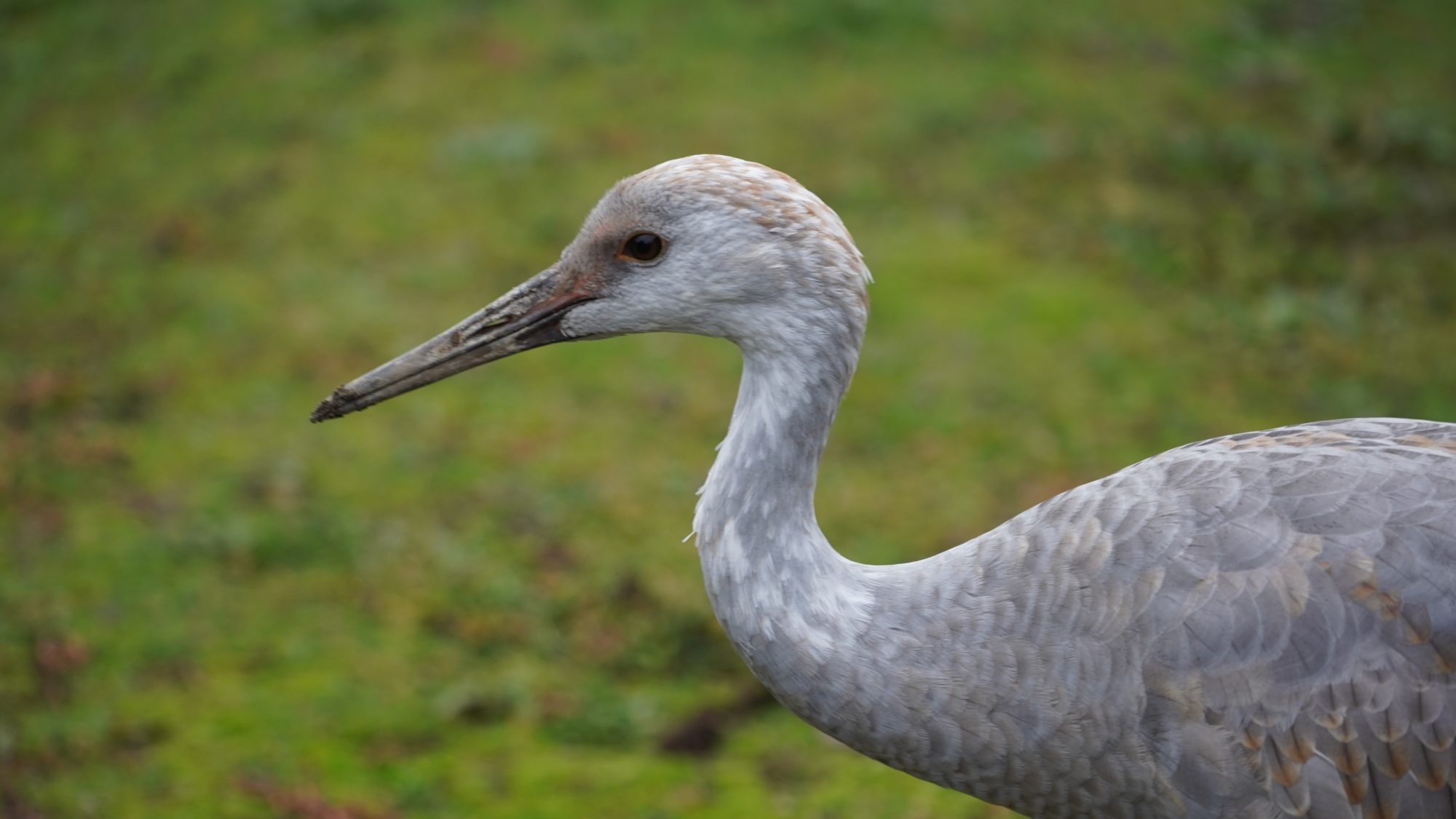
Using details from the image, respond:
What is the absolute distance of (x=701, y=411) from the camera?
7.07 m

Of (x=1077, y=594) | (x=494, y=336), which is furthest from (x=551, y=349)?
(x=1077, y=594)

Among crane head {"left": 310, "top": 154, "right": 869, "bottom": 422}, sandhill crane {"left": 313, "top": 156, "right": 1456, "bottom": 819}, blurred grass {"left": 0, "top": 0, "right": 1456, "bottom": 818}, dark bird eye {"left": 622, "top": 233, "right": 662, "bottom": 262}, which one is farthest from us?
blurred grass {"left": 0, "top": 0, "right": 1456, "bottom": 818}

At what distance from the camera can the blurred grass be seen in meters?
5.15

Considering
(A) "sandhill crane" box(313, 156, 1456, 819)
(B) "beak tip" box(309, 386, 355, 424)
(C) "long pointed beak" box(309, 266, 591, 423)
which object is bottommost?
(A) "sandhill crane" box(313, 156, 1456, 819)

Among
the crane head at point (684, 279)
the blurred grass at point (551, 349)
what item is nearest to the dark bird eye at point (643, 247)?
the crane head at point (684, 279)

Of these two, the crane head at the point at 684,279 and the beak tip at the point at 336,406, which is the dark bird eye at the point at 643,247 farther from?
the beak tip at the point at 336,406

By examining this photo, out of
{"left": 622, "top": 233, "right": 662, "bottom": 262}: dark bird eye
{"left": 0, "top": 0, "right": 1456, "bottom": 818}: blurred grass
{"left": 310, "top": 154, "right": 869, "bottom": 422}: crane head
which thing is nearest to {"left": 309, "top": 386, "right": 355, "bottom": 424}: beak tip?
{"left": 310, "top": 154, "right": 869, "bottom": 422}: crane head

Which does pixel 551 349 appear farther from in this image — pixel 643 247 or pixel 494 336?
pixel 643 247

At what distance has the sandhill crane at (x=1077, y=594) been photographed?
115 inches

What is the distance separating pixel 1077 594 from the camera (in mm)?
3053

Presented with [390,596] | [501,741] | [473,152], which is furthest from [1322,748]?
[473,152]

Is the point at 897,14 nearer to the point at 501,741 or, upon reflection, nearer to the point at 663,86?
the point at 663,86

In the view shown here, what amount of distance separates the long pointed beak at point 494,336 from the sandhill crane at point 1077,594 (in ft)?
0.21

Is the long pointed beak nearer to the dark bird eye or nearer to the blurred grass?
the dark bird eye
